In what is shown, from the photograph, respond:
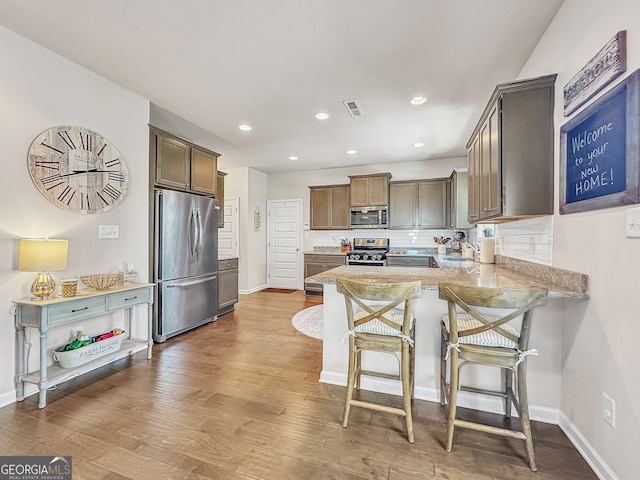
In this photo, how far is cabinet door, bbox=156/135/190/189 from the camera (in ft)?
11.2

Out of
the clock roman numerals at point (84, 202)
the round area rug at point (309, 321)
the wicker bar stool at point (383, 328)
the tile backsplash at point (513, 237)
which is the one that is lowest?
the round area rug at point (309, 321)

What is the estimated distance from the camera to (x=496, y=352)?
160cm

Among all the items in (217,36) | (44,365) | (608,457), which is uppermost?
(217,36)

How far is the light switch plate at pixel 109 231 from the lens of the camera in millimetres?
2807

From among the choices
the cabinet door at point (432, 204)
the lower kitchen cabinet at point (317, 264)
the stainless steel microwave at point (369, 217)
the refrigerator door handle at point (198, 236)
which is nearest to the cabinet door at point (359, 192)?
the stainless steel microwave at point (369, 217)

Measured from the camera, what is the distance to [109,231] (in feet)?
9.43

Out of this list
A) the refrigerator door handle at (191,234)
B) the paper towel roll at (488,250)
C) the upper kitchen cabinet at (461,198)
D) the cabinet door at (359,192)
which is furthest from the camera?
the cabinet door at (359,192)

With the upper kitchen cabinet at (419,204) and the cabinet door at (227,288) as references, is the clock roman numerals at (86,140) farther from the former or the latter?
the upper kitchen cabinet at (419,204)

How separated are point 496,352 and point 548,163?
4.40 ft

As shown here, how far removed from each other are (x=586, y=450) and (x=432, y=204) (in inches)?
176

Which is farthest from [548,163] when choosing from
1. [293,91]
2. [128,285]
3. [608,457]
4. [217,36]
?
[128,285]

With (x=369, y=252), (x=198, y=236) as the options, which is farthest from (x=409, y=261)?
(x=198, y=236)

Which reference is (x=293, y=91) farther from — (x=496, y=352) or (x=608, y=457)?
(x=608, y=457)

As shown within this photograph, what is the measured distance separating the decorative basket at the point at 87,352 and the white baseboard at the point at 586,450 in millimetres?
3626
